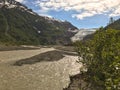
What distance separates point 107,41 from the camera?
35969mm

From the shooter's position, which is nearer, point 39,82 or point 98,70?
point 98,70

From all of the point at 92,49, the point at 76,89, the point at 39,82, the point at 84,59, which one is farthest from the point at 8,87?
the point at 92,49

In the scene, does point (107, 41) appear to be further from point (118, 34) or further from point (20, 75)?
point (20, 75)

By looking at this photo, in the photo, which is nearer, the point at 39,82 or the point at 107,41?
the point at 107,41

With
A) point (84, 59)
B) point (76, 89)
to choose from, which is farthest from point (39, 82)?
point (84, 59)

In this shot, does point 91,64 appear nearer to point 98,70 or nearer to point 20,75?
point 98,70

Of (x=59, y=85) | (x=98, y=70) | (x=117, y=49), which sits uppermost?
(x=117, y=49)

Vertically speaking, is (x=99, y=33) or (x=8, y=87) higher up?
(x=99, y=33)

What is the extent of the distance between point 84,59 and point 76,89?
23.4 feet

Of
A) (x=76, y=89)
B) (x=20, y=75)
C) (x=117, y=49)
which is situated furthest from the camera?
(x=20, y=75)

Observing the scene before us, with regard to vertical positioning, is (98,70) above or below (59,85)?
above

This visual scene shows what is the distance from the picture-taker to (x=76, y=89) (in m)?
47.8

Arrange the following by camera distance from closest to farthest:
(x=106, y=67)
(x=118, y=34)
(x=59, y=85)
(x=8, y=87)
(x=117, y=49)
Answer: (x=117, y=49) < (x=106, y=67) < (x=118, y=34) < (x=8, y=87) < (x=59, y=85)

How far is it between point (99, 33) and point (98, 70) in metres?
5.50
